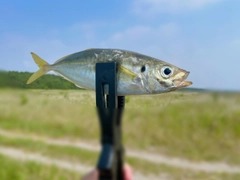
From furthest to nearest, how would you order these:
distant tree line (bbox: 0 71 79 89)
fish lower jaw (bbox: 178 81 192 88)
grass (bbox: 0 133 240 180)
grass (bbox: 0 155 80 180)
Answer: grass (bbox: 0 155 80 180), grass (bbox: 0 133 240 180), distant tree line (bbox: 0 71 79 89), fish lower jaw (bbox: 178 81 192 88)

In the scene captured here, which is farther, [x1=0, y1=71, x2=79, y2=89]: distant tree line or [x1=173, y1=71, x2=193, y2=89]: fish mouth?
[x1=0, y1=71, x2=79, y2=89]: distant tree line

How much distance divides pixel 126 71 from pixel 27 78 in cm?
18

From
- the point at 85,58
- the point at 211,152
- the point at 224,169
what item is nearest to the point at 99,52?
the point at 85,58

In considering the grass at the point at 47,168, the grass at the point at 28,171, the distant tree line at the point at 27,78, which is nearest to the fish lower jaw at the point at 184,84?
the distant tree line at the point at 27,78

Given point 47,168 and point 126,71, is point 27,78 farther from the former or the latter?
point 47,168

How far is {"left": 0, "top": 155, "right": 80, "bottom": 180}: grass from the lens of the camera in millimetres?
3367

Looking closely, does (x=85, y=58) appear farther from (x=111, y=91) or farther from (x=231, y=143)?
(x=231, y=143)

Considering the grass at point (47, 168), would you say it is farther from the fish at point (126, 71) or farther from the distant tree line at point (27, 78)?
the fish at point (126, 71)

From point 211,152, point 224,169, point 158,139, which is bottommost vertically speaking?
point 224,169

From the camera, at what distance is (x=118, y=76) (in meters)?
0.33

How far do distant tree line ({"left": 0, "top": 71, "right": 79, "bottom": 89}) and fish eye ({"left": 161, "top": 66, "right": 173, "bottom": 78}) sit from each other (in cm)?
14

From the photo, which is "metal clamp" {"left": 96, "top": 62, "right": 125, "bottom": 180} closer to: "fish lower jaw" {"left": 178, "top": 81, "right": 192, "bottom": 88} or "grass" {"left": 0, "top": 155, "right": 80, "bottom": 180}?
"fish lower jaw" {"left": 178, "top": 81, "right": 192, "bottom": 88}

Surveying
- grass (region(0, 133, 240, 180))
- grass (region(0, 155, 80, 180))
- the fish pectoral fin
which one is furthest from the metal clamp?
grass (region(0, 155, 80, 180))

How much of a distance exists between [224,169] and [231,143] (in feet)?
1.84
